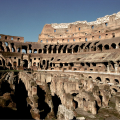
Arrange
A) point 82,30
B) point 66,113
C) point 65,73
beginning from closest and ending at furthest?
1. point 66,113
2. point 65,73
3. point 82,30

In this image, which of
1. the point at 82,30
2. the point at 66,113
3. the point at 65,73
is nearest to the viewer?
the point at 66,113

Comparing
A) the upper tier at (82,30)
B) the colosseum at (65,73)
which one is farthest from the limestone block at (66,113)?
the upper tier at (82,30)

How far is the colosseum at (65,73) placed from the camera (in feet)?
34.6

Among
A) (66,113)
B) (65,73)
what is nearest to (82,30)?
(65,73)

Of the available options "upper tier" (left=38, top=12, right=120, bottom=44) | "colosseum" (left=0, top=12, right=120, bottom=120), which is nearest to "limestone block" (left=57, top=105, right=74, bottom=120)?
"colosseum" (left=0, top=12, right=120, bottom=120)

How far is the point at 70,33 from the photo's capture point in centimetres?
5256

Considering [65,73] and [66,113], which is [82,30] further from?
[66,113]

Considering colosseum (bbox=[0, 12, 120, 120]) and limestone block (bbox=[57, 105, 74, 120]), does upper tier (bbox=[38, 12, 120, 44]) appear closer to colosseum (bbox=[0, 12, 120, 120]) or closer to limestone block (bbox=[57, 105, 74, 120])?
colosseum (bbox=[0, 12, 120, 120])

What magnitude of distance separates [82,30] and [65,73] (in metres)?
28.1

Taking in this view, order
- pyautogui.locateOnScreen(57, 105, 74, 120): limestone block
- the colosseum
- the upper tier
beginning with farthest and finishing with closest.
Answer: the upper tier, the colosseum, pyautogui.locateOnScreen(57, 105, 74, 120): limestone block

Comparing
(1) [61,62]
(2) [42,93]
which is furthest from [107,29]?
(2) [42,93]

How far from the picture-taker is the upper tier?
42878 mm

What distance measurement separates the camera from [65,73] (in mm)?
29047

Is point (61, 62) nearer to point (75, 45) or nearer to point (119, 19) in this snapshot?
point (75, 45)
